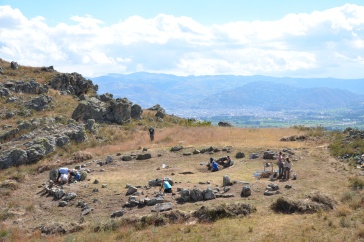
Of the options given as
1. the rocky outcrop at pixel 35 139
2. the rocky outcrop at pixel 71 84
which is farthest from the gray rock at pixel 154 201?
the rocky outcrop at pixel 71 84

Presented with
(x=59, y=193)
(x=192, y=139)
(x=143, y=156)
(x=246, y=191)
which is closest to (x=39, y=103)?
(x=192, y=139)

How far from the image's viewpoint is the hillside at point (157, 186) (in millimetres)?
15977

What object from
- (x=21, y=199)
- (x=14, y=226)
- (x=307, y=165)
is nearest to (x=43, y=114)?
(x=21, y=199)

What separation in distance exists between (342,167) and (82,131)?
1074 inches

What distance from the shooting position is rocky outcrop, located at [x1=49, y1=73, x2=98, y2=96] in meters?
60.9

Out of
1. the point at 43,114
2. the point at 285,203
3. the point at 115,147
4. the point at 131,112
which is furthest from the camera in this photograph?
the point at 131,112

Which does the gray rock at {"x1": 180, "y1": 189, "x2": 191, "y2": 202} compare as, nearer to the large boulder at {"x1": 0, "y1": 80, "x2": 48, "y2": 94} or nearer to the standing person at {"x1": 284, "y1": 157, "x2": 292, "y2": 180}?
the standing person at {"x1": 284, "y1": 157, "x2": 292, "y2": 180}

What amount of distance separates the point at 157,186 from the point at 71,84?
150 ft

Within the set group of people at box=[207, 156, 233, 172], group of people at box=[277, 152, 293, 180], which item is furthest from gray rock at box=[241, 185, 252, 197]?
group of people at box=[207, 156, 233, 172]

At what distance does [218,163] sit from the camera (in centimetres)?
2955

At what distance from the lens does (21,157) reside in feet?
106

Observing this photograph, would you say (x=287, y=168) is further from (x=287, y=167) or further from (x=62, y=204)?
(x=62, y=204)

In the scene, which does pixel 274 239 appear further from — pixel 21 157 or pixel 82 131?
pixel 82 131

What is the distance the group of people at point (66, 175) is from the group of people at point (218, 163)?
10.4m
